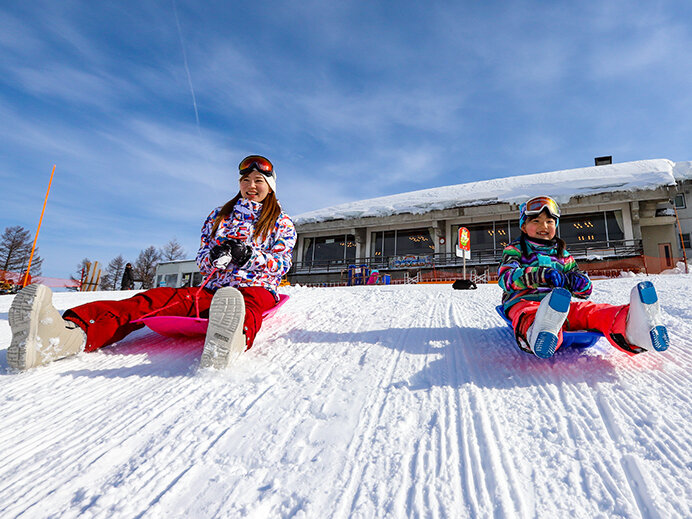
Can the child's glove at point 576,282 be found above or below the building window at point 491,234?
below

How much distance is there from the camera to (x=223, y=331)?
180 cm

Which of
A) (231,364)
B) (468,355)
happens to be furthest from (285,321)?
(468,355)

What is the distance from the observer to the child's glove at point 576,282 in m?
2.20

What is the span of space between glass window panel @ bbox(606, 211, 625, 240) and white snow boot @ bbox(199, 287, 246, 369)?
1827 centimetres

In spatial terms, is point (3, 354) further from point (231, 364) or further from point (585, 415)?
point (585, 415)

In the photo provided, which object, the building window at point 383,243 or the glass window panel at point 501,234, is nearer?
the glass window panel at point 501,234

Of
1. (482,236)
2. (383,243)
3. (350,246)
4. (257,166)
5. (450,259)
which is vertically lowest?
(257,166)

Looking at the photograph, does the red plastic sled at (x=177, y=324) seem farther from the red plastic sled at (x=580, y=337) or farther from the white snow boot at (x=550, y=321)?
the red plastic sled at (x=580, y=337)

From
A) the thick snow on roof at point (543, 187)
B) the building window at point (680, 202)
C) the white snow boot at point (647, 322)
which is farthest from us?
the building window at point (680, 202)

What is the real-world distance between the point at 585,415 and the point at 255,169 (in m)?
2.61

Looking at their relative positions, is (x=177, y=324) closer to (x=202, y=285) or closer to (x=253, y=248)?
(x=202, y=285)

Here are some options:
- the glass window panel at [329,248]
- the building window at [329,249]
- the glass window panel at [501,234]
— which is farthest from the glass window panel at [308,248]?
the glass window panel at [501,234]

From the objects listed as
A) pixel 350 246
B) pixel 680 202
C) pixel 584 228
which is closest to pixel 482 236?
pixel 584 228

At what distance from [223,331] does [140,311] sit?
2.55 feet
